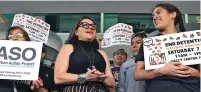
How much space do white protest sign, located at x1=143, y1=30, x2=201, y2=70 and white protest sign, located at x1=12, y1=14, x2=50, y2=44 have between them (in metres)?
2.52

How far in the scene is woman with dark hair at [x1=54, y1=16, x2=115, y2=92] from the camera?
225 cm

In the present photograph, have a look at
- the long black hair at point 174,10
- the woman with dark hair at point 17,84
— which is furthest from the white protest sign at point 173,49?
the woman with dark hair at point 17,84

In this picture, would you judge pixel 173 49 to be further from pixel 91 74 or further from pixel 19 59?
pixel 19 59

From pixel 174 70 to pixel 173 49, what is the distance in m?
0.17

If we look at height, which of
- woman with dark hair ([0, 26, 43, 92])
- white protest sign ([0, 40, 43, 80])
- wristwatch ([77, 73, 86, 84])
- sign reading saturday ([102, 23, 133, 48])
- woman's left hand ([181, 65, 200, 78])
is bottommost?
woman with dark hair ([0, 26, 43, 92])

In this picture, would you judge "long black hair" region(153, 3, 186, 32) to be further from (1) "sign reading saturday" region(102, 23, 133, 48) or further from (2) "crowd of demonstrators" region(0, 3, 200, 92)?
(1) "sign reading saturday" region(102, 23, 133, 48)

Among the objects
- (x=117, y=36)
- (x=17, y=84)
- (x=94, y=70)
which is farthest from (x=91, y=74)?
(x=117, y=36)

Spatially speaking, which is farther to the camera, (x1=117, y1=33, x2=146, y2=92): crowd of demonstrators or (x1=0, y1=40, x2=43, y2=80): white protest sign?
(x1=117, y1=33, x2=146, y2=92): crowd of demonstrators

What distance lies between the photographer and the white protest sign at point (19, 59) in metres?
2.45

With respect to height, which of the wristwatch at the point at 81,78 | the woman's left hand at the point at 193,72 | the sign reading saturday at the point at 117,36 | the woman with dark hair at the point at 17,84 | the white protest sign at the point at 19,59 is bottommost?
the woman with dark hair at the point at 17,84

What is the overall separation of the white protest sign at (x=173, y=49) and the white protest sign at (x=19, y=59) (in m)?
0.82

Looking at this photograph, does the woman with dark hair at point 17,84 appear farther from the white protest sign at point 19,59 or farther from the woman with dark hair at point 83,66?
the woman with dark hair at point 83,66

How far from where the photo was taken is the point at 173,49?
2203 millimetres

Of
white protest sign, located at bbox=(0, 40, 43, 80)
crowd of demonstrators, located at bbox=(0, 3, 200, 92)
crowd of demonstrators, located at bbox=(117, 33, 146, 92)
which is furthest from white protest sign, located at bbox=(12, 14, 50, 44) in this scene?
white protest sign, located at bbox=(0, 40, 43, 80)
